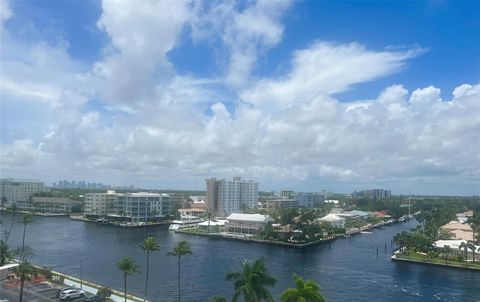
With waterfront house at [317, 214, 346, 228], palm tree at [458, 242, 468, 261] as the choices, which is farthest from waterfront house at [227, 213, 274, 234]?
palm tree at [458, 242, 468, 261]

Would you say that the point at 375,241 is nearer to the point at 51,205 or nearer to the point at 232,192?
the point at 232,192

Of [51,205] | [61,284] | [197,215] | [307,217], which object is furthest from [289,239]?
[51,205]

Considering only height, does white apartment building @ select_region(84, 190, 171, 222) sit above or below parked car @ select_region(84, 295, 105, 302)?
above

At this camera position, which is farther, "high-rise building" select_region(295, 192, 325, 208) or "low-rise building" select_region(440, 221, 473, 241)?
"high-rise building" select_region(295, 192, 325, 208)

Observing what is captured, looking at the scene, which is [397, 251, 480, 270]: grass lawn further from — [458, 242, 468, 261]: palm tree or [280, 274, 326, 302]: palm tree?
[280, 274, 326, 302]: palm tree

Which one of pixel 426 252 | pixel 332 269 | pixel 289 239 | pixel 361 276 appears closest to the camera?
pixel 361 276

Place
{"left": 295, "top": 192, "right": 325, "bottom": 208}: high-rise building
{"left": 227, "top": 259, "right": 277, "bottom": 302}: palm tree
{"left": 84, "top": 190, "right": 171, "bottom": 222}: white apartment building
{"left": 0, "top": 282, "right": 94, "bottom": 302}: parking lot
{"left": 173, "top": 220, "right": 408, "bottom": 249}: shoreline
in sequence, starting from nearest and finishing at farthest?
{"left": 227, "top": 259, "right": 277, "bottom": 302}: palm tree < {"left": 0, "top": 282, "right": 94, "bottom": 302}: parking lot < {"left": 173, "top": 220, "right": 408, "bottom": 249}: shoreline < {"left": 84, "top": 190, "right": 171, "bottom": 222}: white apartment building < {"left": 295, "top": 192, "right": 325, "bottom": 208}: high-rise building
